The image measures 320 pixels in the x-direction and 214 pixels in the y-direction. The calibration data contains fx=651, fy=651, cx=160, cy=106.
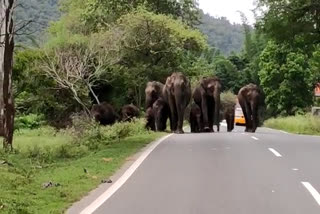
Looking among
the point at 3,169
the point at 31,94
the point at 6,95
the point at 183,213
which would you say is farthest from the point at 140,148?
the point at 31,94

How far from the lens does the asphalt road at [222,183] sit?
30.7 ft

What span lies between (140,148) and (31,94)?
25040mm

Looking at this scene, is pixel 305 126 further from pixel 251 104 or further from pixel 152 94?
pixel 152 94

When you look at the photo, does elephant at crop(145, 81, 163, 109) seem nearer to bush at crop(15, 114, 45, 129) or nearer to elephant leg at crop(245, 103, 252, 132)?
elephant leg at crop(245, 103, 252, 132)

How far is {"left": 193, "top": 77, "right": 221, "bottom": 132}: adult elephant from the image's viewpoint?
35.0 metres

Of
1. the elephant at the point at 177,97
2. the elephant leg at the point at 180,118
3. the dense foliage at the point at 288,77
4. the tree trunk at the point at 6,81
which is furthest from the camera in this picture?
the dense foliage at the point at 288,77

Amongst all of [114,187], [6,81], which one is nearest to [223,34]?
[6,81]

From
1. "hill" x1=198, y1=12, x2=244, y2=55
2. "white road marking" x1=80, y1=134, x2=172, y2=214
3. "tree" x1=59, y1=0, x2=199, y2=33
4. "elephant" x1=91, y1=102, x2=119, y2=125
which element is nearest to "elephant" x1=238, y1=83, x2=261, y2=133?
"elephant" x1=91, y1=102, x2=119, y2=125

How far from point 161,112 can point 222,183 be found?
22.3 metres

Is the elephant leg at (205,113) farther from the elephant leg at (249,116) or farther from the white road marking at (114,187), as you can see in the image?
the white road marking at (114,187)

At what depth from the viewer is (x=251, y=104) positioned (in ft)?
117

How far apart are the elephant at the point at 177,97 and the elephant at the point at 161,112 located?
1036 millimetres

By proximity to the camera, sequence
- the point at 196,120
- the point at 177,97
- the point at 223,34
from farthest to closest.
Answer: the point at 223,34
the point at 196,120
the point at 177,97

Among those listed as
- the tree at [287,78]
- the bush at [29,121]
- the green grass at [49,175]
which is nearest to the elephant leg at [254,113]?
the bush at [29,121]
